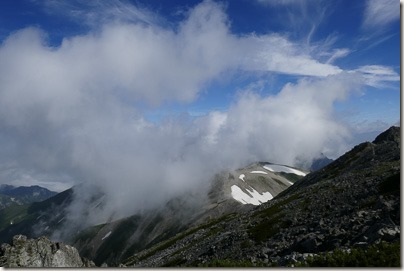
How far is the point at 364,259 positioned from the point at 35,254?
48.7 meters

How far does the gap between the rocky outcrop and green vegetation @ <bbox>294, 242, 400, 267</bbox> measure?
4390 cm

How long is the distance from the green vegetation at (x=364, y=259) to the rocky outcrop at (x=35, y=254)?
144 ft

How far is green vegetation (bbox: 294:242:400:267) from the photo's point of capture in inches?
843

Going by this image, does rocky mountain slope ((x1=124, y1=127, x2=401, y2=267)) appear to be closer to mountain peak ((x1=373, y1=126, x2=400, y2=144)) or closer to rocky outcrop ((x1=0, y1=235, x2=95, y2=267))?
rocky outcrop ((x1=0, y1=235, x2=95, y2=267))

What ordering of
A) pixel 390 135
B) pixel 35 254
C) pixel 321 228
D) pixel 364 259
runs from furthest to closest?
1. pixel 390 135
2. pixel 35 254
3. pixel 321 228
4. pixel 364 259

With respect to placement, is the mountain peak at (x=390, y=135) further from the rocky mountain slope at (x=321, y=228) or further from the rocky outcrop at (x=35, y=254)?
the rocky outcrop at (x=35, y=254)

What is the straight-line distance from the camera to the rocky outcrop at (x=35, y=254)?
52.7 metres

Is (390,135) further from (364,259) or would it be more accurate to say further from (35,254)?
(364,259)

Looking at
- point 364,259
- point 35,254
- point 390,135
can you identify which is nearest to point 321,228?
point 364,259

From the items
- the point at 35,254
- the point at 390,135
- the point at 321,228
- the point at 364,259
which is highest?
the point at 390,135

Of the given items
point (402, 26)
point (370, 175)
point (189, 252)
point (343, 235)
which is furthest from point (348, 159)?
point (402, 26)

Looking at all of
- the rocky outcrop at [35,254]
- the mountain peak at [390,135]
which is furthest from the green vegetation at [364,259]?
the mountain peak at [390,135]

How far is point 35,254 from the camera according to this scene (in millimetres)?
55375

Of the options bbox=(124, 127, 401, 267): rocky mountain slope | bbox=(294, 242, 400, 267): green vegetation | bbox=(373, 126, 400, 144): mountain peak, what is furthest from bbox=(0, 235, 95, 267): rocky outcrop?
bbox=(373, 126, 400, 144): mountain peak
